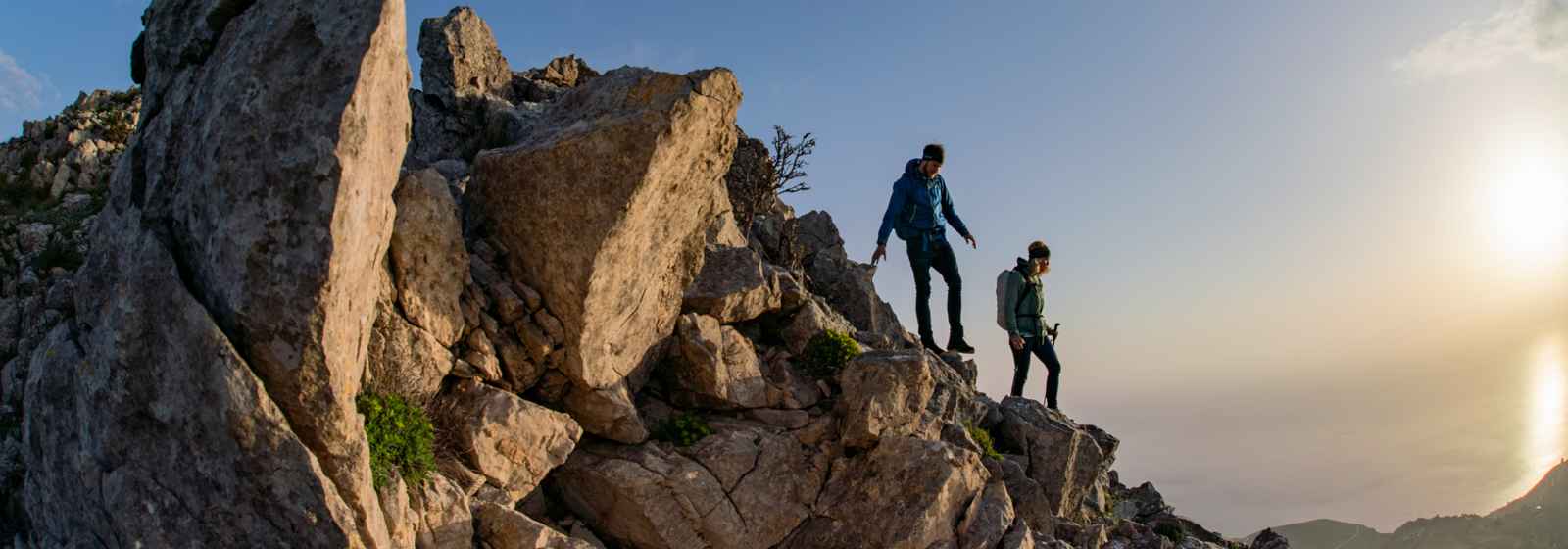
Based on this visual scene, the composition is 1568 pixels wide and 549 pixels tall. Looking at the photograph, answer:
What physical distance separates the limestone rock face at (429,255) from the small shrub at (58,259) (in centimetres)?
1197

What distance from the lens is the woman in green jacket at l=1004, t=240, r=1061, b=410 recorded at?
2066 cm

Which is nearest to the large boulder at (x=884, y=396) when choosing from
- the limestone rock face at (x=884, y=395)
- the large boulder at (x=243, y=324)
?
the limestone rock face at (x=884, y=395)

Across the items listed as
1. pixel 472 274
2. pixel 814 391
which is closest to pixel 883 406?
A: pixel 814 391

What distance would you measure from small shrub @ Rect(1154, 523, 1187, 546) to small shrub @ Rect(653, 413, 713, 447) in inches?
556

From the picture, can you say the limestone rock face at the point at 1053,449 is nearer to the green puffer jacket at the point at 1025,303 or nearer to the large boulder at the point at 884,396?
the green puffer jacket at the point at 1025,303

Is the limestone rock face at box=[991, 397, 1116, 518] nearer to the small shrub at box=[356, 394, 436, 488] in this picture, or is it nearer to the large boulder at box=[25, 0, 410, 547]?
the small shrub at box=[356, 394, 436, 488]

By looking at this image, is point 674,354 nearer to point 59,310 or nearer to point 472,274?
point 472,274

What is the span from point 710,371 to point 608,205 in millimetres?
3664

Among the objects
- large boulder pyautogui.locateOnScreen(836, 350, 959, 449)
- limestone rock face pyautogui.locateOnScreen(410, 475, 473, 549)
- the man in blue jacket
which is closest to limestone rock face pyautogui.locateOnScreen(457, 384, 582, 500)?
limestone rock face pyautogui.locateOnScreen(410, 475, 473, 549)

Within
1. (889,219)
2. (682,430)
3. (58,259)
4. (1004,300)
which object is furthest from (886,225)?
(58,259)

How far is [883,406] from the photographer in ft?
50.7

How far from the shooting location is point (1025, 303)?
819 inches

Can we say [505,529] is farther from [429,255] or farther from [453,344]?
[429,255]

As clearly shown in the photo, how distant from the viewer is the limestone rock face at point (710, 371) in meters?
15.1
